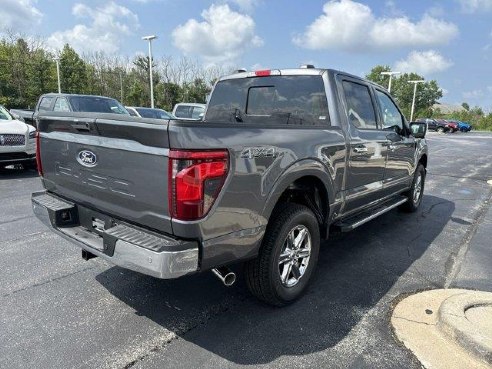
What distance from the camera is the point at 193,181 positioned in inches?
89.0

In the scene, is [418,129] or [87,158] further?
[418,129]

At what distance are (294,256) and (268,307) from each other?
479 millimetres

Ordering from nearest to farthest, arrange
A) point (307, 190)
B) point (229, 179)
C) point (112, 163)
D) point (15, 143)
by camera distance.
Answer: point (229, 179) < point (112, 163) < point (307, 190) < point (15, 143)

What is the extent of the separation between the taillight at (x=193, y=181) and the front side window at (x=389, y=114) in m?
3.11

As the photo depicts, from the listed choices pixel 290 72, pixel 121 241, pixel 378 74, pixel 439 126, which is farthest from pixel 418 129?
pixel 378 74

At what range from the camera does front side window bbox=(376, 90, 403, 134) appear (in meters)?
4.82

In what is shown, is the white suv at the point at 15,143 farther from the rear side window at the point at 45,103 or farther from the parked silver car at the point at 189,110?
the parked silver car at the point at 189,110

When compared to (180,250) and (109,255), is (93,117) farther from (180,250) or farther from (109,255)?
(180,250)

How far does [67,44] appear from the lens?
1532 inches

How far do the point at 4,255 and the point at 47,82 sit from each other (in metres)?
37.1

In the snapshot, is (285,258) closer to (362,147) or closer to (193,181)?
(193,181)

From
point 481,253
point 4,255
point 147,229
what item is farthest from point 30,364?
point 481,253

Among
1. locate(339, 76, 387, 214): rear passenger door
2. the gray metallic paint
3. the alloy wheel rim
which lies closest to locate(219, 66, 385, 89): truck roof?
locate(339, 76, 387, 214): rear passenger door

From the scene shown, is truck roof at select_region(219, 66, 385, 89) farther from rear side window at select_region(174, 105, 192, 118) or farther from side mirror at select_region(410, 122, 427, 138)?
rear side window at select_region(174, 105, 192, 118)
